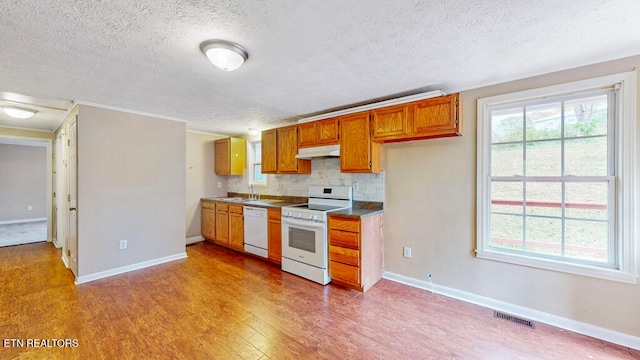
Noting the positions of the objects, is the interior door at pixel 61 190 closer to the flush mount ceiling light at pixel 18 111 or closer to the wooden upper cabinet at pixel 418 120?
the flush mount ceiling light at pixel 18 111

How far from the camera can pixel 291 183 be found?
455cm

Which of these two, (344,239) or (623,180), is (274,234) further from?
(623,180)

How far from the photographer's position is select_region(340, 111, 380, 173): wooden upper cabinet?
10.3 ft

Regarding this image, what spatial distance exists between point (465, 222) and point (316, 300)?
1.88 metres

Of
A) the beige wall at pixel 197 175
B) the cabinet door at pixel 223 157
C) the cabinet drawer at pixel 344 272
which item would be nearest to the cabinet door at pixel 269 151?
the cabinet door at pixel 223 157

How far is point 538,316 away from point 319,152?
2940 millimetres

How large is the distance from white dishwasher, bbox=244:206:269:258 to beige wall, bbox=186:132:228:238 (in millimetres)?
1567

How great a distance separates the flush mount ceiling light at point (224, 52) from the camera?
5.87 feet

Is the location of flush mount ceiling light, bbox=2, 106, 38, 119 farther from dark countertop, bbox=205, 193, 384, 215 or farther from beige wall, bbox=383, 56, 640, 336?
beige wall, bbox=383, 56, 640, 336

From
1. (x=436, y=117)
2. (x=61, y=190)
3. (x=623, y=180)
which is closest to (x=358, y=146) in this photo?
(x=436, y=117)

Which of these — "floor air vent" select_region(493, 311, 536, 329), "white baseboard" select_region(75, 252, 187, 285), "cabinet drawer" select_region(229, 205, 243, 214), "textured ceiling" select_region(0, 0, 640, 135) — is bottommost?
"floor air vent" select_region(493, 311, 536, 329)

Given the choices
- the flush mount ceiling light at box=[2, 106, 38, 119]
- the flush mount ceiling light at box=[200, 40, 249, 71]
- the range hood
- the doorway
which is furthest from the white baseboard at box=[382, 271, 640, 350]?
the doorway

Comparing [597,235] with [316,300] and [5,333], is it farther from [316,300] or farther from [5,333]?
[5,333]

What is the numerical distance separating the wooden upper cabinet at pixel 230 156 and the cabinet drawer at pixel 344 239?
2.94 metres
